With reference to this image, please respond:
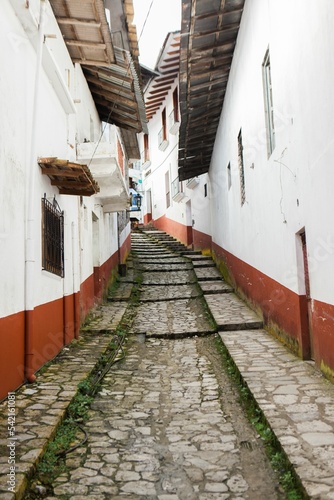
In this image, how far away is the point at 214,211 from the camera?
1555 cm

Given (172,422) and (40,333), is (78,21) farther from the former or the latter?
(172,422)

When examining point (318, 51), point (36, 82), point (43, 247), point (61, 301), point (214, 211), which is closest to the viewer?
point (318, 51)

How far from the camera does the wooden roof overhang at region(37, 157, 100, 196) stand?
599 centimetres

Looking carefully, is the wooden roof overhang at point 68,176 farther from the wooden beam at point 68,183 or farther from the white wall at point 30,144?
the white wall at point 30,144

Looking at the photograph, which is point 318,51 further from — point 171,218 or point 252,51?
point 171,218

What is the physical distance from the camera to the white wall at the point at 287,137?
492 centimetres

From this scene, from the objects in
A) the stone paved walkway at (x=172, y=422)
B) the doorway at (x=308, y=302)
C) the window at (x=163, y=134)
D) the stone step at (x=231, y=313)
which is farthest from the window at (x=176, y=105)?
the doorway at (x=308, y=302)

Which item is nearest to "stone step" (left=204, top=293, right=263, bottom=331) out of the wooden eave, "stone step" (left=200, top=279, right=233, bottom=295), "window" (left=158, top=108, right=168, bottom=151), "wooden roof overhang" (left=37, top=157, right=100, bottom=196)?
"stone step" (left=200, top=279, right=233, bottom=295)

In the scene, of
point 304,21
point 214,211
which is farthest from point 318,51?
point 214,211

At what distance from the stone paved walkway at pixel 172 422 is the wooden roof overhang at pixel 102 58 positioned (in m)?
5.10

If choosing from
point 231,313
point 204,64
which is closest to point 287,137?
point 231,313

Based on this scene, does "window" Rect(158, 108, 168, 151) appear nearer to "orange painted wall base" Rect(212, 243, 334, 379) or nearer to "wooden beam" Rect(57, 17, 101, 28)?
"orange painted wall base" Rect(212, 243, 334, 379)

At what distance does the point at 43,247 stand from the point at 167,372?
8.24 feet

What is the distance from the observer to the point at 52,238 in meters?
6.75
